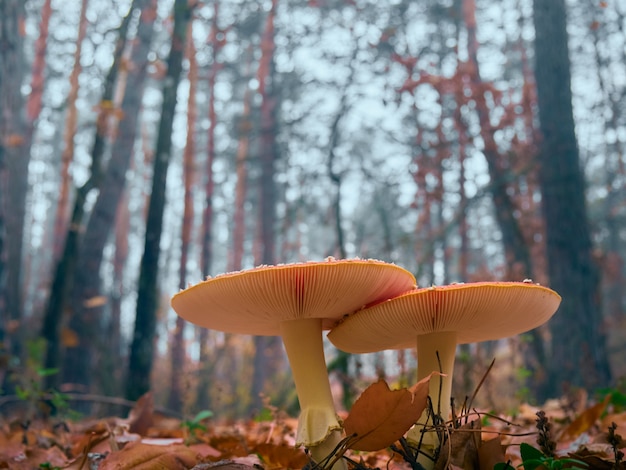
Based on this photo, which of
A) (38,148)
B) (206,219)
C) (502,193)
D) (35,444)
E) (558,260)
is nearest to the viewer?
(35,444)

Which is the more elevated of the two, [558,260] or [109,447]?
[558,260]

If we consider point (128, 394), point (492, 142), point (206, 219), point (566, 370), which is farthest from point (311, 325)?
point (206, 219)

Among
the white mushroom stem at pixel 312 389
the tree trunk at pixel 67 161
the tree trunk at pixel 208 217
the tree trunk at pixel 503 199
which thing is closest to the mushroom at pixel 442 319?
the white mushroom stem at pixel 312 389

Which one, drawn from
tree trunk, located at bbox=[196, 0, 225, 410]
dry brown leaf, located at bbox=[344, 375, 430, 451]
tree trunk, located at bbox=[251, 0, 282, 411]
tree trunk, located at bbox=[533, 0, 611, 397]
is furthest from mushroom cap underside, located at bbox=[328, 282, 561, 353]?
tree trunk, located at bbox=[251, 0, 282, 411]

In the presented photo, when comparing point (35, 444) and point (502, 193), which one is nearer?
point (35, 444)

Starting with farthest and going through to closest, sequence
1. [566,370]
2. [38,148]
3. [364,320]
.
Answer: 1. [38,148]
2. [566,370]
3. [364,320]

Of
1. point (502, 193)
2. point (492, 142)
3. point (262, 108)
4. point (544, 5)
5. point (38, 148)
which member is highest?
point (38, 148)

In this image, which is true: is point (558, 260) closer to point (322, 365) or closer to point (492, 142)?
point (492, 142)

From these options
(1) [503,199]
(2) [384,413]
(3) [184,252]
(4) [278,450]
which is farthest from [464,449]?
(3) [184,252]
